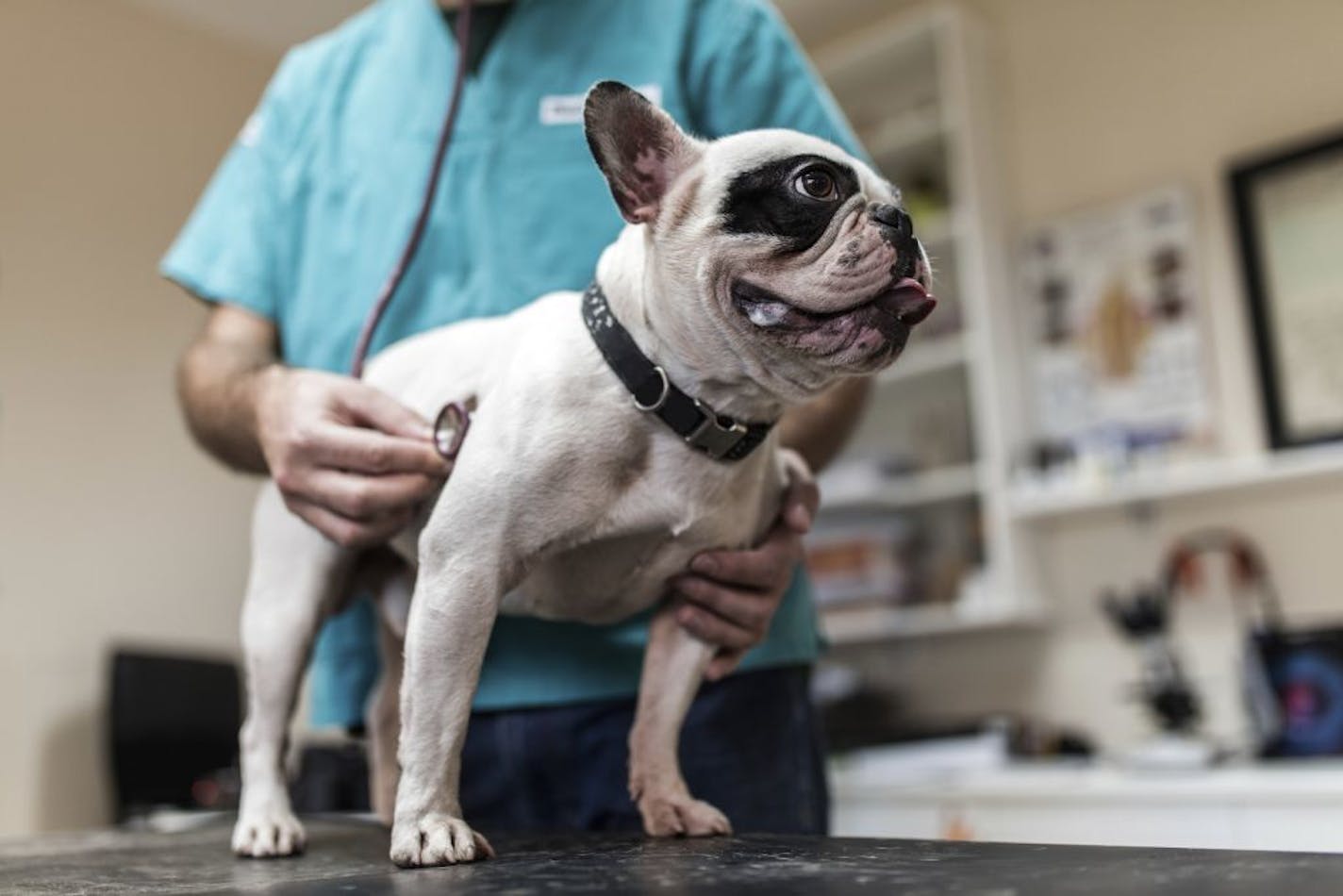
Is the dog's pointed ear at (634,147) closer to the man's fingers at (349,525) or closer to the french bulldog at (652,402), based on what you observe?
the french bulldog at (652,402)

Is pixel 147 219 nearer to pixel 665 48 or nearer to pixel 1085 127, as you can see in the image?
pixel 1085 127

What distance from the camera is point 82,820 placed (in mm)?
3391

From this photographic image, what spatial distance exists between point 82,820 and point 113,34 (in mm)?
2247

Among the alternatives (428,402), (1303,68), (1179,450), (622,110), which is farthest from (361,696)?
(1303,68)

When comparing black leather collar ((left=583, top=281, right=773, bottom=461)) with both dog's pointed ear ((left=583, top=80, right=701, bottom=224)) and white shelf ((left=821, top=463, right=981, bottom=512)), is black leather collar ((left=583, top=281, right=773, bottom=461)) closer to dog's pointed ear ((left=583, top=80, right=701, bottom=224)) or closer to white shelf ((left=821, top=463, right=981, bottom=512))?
dog's pointed ear ((left=583, top=80, right=701, bottom=224))

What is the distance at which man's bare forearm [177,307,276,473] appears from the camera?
3.65ft

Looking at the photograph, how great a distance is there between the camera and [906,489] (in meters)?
3.51

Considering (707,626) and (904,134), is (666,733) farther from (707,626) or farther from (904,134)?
(904,134)

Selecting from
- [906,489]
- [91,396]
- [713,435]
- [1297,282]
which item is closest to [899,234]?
[713,435]

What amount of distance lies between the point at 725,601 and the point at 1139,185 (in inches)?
111

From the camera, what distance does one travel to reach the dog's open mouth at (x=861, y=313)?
0.79 meters

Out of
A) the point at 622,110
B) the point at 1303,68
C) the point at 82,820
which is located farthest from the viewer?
the point at 82,820

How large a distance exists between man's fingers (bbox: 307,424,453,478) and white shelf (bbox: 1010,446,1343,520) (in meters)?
2.45

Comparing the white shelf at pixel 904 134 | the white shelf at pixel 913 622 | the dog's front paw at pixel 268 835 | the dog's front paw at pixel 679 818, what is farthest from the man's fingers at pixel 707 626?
the white shelf at pixel 904 134
